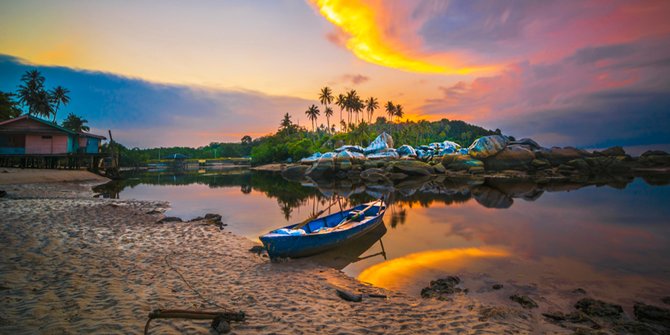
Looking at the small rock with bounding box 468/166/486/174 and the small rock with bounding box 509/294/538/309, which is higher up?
the small rock with bounding box 468/166/486/174

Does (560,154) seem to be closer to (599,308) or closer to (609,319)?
(599,308)

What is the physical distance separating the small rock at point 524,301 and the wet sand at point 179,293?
440 millimetres

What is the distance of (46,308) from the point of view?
18.2 ft

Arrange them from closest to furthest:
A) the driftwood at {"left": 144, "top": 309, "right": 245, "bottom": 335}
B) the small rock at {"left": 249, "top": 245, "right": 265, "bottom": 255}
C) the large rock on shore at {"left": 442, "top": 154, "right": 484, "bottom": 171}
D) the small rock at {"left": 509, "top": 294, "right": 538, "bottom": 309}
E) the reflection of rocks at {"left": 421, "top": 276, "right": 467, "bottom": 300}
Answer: the driftwood at {"left": 144, "top": 309, "right": 245, "bottom": 335}, the small rock at {"left": 509, "top": 294, "right": 538, "bottom": 309}, the reflection of rocks at {"left": 421, "top": 276, "right": 467, "bottom": 300}, the small rock at {"left": 249, "top": 245, "right": 265, "bottom": 255}, the large rock on shore at {"left": 442, "top": 154, "right": 484, "bottom": 171}

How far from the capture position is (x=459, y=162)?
58.2m

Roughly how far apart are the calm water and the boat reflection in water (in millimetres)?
53

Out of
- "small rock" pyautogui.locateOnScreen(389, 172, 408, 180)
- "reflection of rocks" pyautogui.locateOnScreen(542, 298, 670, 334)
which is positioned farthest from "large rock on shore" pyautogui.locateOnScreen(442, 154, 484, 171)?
"reflection of rocks" pyautogui.locateOnScreen(542, 298, 670, 334)

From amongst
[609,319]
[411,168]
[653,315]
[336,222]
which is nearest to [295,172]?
[411,168]

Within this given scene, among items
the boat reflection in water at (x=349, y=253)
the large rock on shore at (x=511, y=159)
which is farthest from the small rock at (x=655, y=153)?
the boat reflection in water at (x=349, y=253)

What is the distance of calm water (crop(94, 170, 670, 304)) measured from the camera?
401 inches

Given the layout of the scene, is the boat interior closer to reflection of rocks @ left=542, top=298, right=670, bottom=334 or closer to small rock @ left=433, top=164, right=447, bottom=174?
reflection of rocks @ left=542, top=298, right=670, bottom=334

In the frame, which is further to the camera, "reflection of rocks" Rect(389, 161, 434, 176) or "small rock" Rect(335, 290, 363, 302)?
"reflection of rocks" Rect(389, 161, 434, 176)

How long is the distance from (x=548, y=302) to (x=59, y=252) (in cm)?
1405

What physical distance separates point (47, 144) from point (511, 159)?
71.3 meters
